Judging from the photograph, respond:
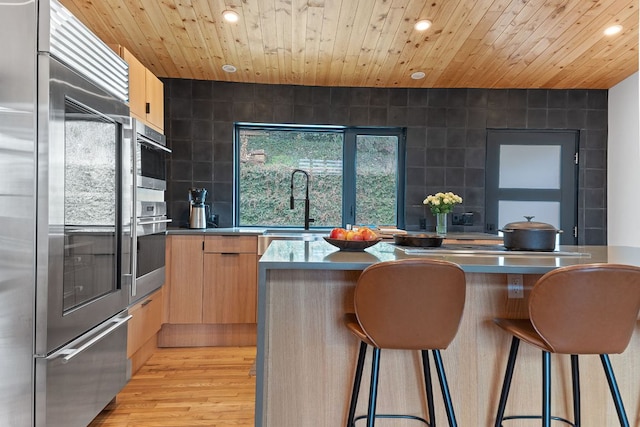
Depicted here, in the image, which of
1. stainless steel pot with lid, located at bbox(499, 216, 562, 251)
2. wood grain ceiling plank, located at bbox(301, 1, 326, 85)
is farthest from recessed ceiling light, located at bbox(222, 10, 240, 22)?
stainless steel pot with lid, located at bbox(499, 216, 562, 251)

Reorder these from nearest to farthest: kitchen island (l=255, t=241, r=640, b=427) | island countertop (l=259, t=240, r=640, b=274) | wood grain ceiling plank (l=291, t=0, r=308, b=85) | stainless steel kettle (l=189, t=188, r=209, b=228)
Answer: island countertop (l=259, t=240, r=640, b=274) → kitchen island (l=255, t=241, r=640, b=427) → wood grain ceiling plank (l=291, t=0, r=308, b=85) → stainless steel kettle (l=189, t=188, r=209, b=228)

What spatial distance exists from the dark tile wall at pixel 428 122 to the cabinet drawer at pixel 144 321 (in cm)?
111

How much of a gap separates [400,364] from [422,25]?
220cm

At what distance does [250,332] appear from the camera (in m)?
3.37

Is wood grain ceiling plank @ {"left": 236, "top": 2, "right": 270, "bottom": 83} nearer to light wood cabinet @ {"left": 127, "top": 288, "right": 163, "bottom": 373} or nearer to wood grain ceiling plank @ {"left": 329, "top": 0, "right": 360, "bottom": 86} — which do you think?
wood grain ceiling plank @ {"left": 329, "top": 0, "right": 360, "bottom": 86}

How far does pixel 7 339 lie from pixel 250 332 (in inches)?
82.4

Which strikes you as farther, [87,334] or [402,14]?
[402,14]

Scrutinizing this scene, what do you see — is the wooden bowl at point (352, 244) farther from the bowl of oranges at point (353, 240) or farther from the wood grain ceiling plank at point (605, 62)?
the wood grain ceiling plank at point (605, 62)

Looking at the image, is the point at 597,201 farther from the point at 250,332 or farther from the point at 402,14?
the point at 250,332

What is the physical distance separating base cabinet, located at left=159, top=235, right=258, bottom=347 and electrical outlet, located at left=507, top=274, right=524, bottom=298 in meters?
2.10

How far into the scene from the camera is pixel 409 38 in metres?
2.91

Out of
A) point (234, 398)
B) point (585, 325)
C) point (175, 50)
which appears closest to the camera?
point (585, 325)

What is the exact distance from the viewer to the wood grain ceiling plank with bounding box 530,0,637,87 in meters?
2.51

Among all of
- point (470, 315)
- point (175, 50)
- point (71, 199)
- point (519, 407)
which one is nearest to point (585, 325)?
point (470, 315)
